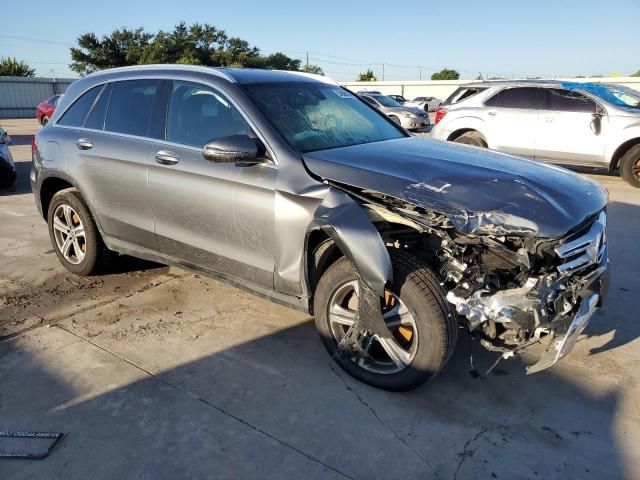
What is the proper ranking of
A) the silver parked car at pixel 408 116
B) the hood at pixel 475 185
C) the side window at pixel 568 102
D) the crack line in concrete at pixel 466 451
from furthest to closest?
the silver parked car at pixel 408 116 < the side window at pixel 568 102 < the hood at pixel 475 185 < the crack line in concrete at pixel 466 451

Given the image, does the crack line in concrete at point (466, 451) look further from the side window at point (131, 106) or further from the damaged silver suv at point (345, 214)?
the side window at point (131, 106)

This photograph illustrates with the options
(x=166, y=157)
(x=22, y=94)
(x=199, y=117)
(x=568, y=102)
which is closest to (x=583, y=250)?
(x=199, y=117)

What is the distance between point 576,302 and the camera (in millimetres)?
2795

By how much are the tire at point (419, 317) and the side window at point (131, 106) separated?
2072 millimetres

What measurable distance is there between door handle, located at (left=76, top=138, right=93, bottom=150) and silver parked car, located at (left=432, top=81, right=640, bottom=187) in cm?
755

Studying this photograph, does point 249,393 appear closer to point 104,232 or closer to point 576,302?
point 576,302

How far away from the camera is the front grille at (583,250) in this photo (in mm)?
2758

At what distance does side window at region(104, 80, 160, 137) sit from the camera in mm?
4074

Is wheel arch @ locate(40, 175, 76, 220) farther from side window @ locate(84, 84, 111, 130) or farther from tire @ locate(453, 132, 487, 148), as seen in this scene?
tire @ locate(453, 132, 487, 148)

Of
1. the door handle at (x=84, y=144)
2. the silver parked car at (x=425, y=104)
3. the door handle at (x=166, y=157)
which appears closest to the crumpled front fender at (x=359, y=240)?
the door handle at (x=166, y=157)

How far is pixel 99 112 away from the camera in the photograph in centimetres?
446

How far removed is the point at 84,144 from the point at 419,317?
3.21 meters

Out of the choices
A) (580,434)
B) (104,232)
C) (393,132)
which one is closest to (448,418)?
(580,434)

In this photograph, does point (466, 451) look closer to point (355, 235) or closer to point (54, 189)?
point (355, 235)
